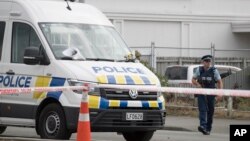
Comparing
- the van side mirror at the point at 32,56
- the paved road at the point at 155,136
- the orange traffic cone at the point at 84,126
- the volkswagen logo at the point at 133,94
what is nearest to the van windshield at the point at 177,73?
the paved road at the point at 155,136

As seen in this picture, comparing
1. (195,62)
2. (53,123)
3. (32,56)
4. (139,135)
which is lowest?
(139,135)

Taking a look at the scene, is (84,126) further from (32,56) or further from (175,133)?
(175,133)

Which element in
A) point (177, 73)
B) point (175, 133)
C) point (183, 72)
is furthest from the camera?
point (177, 73)

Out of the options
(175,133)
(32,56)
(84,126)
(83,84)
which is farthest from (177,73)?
(84,126)

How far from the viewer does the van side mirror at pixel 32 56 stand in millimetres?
13695

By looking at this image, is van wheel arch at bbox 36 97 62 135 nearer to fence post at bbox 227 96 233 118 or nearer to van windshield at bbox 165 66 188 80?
fence post at bbox 227 96 233 118

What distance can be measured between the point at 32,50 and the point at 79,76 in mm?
1000

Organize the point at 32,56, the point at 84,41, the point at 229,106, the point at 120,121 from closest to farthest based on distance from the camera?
the point at 120,121 < the point at 32,56 < the point at 84,41 < the point at 229,106

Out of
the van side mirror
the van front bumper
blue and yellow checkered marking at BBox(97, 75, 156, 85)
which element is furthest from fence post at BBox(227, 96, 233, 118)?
the van side mirror

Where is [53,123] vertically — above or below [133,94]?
below

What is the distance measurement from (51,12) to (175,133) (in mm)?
5272

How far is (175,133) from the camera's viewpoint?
1842 centimetres

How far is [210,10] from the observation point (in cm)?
3894

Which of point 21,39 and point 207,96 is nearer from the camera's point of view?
point 21,39
